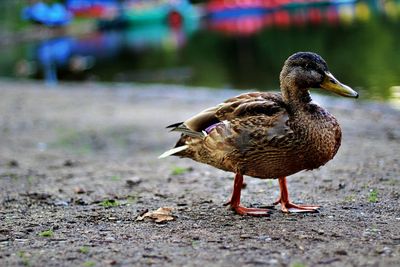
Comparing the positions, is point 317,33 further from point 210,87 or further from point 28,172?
point 28,172

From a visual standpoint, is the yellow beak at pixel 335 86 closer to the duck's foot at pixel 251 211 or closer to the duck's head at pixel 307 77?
the duck's head at pixel 307 77

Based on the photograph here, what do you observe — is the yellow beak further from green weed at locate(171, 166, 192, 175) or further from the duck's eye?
green weed at locate(171, 166, 192, 175)

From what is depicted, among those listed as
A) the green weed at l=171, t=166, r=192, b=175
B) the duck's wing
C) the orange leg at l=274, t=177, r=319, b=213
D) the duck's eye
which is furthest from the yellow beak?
the green weed at l=171, t=166, r=192, b=175

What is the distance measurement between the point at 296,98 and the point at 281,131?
1.06ft

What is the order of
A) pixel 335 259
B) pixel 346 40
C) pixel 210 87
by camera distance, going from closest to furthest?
pixel 335 259 < pixel 210 87 < pixel 346 40

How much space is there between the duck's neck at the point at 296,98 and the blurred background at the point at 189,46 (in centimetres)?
887

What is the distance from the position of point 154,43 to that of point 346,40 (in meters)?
12.1

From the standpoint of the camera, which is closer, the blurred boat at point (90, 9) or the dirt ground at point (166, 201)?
the dirt ground at point (166, 201)

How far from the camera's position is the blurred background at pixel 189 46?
19.5 metres

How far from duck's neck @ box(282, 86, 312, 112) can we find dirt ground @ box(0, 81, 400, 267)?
784 mm

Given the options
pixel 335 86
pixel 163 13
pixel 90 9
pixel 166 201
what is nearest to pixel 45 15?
pixel 163 13

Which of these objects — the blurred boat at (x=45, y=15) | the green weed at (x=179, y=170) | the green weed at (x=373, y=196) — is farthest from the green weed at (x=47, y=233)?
the blurred boat at (x=45, y=15)

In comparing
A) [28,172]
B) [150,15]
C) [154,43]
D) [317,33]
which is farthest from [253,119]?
[150,15]

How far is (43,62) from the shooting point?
94.6ft
